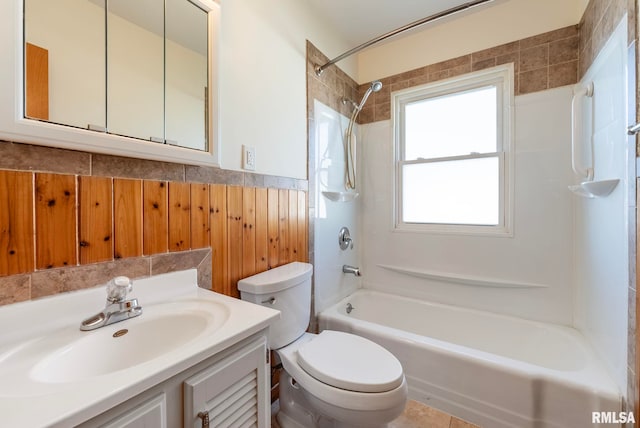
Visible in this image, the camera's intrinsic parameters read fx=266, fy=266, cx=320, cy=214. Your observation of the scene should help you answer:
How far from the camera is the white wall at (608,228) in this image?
3.66 feet

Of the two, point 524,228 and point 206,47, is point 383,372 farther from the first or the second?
point 206,47

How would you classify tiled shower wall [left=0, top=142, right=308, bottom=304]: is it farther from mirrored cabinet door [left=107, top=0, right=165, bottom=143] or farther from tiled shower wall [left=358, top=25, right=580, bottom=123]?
tiled shower wall [left=358, top=25, right=580, bottom=123]

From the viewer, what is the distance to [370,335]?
1.65 m

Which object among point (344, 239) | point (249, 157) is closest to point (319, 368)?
point (249, 157)

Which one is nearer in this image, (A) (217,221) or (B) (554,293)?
(A) (217,221)

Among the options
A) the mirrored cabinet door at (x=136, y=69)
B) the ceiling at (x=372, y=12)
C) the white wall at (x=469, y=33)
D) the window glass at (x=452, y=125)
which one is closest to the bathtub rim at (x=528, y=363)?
the window glass at (x=452, y=125)

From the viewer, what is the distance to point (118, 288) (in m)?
0.81

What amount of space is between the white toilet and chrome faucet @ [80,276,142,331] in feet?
1.60

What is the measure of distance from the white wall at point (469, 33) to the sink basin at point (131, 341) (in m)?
2.27

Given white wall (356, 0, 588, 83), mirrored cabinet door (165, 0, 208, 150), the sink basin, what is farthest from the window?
the sink basin

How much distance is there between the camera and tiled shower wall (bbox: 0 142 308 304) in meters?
0.73

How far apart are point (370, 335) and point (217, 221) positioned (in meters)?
1.15

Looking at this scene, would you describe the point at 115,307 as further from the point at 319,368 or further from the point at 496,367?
the point at 496,367

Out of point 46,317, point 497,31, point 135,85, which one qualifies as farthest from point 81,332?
point 497,31
